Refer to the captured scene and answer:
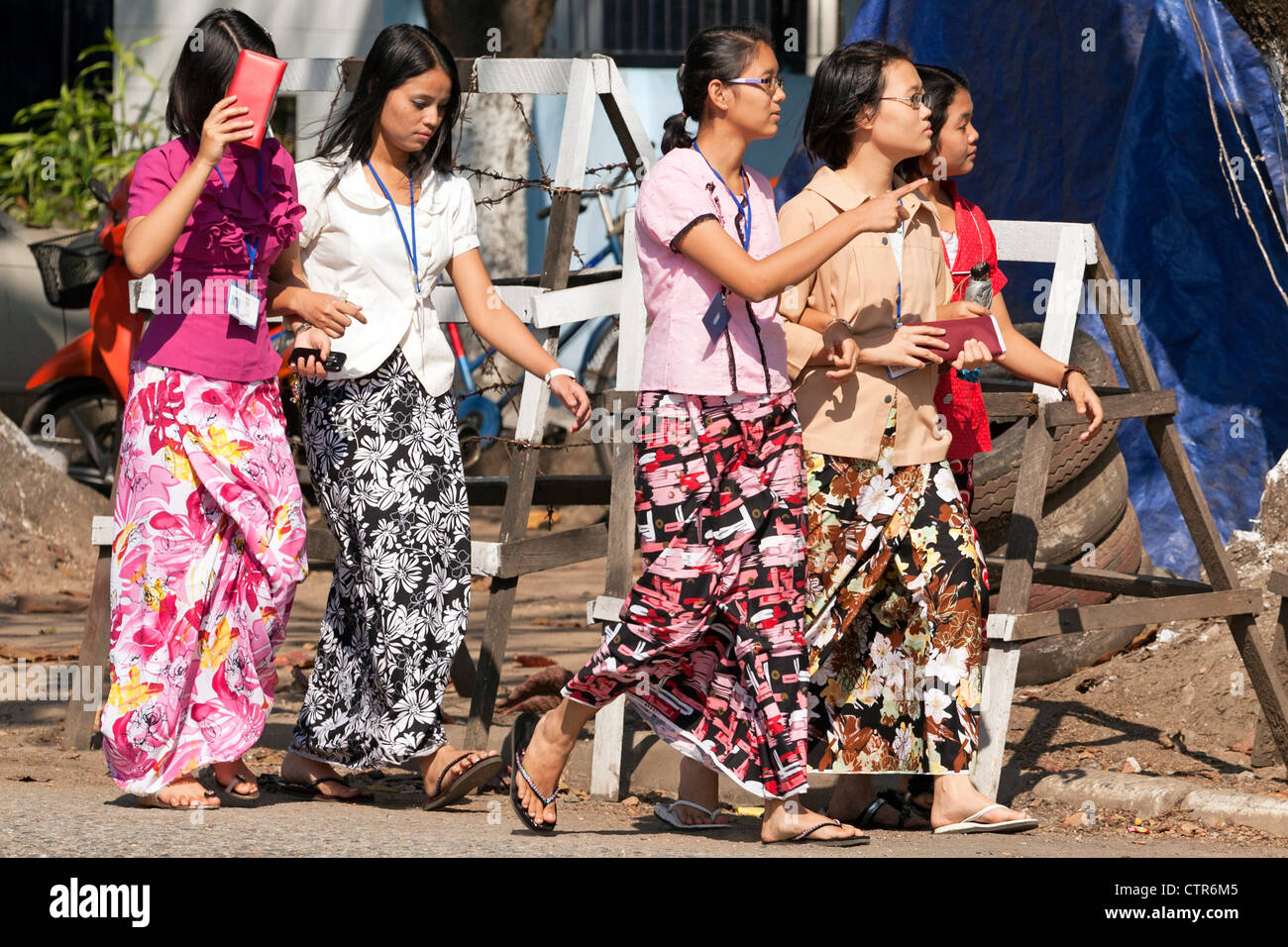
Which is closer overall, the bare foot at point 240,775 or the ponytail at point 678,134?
the ponytail at point 678,134

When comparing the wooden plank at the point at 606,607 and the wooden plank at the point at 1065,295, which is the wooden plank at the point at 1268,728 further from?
the wooden plank at the point at 606,607

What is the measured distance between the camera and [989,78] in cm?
758

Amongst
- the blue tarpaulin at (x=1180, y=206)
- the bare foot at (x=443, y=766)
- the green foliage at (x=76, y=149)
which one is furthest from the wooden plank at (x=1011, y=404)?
the green foliage at (x=76, y=149)

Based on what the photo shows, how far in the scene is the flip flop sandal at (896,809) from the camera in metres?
4.22

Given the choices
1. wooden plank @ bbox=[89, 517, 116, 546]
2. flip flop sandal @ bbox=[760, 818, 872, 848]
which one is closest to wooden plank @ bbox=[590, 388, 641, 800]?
flip flop sandal @ bbox=[760, 818, 872, 848]

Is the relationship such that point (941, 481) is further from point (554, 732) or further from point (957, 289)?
point (554, 732)

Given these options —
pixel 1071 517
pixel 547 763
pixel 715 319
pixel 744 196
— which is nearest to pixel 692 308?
pixel 715 319

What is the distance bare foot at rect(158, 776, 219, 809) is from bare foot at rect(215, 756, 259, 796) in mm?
135

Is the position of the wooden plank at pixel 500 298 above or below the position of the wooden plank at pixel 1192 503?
above

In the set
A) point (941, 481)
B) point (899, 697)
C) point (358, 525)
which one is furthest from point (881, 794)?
point (358, 525)

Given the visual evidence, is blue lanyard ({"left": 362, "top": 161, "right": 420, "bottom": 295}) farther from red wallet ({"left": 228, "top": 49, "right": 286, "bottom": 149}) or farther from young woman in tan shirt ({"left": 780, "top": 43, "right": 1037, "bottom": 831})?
young woman in tan shirt ({"left": 780, "top": 43, "right": 1037, "bottom": 831})

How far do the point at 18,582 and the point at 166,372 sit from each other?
15.4 feet

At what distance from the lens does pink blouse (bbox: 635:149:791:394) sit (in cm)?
366

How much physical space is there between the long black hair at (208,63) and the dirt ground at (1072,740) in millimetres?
1678
